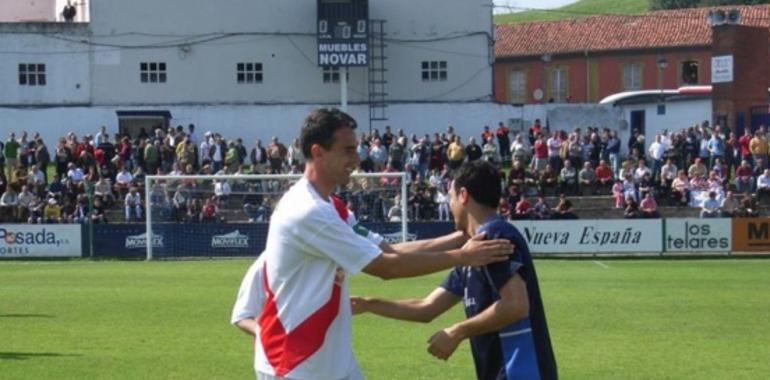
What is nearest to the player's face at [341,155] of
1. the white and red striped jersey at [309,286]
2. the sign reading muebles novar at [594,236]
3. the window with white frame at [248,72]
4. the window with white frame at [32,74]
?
the white and red striped jersey at [309,286]

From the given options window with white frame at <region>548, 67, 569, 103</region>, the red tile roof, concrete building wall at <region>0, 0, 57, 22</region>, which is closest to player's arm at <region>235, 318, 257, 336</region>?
concrete building wall at <region>0, 0, 57, 22</region>

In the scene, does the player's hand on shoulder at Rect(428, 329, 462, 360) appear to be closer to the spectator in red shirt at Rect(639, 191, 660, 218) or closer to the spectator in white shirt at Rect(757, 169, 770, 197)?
the spectator in red shirt at Rect(639, 191, 660, 218)

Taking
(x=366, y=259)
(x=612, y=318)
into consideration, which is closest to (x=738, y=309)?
(x=612, y=318)

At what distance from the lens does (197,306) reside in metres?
22.7

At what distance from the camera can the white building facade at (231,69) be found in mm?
58500

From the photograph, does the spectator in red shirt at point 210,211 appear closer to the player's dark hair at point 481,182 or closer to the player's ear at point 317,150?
the player's ear at point 317,150

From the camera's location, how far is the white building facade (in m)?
58.5

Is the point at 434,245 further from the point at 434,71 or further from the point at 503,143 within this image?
the point at 434,71

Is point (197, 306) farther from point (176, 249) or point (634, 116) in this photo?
point (634, 116)

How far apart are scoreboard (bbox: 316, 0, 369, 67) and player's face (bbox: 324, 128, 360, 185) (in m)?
52.1

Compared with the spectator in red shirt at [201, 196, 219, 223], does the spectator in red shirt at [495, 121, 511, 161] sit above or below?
above

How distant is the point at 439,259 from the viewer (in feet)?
21.8

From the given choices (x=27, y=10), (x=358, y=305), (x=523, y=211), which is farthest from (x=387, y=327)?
(x=27, y=10)

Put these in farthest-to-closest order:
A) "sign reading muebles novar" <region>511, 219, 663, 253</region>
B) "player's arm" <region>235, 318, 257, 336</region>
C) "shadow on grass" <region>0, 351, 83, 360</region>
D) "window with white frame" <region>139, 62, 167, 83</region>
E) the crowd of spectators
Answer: "window with white frame" <region>139, 62, 167, 83</region>, the crowd of spectators, "sign reading muebles novar" <region>511, 219, 663, 253</region>, "shadow on grass" <region>0, 351, 83, 360</region>, "player's arm" <region>235, 318, 257, 336</region>
